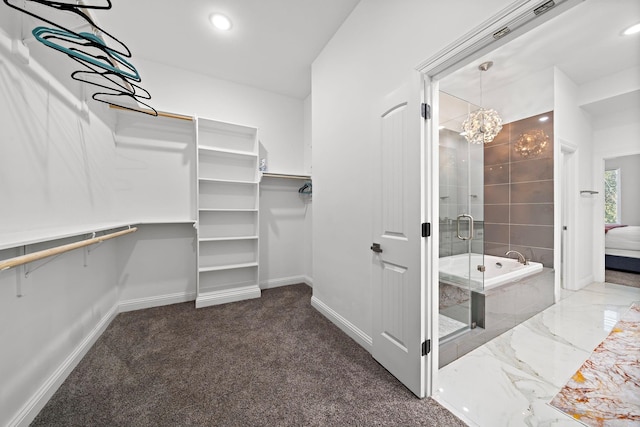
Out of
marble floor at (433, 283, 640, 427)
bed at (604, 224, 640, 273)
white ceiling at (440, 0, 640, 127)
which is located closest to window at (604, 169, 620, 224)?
bed at (604, 224, 640, 273)

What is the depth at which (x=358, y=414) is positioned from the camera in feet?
4.41

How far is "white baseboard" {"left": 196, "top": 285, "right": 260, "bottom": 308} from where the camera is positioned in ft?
9.32

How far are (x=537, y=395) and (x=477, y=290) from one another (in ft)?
2.76

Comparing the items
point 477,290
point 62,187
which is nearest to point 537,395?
point 477,290

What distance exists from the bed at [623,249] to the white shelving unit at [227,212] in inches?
259

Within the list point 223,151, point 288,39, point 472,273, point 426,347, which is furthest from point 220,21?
point 472,273

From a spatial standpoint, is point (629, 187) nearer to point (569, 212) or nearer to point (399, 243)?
point (569, 212)

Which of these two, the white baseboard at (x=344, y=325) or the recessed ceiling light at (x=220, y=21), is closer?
the white baseboard at (x=344, y=325)

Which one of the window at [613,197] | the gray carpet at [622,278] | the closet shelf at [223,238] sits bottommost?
the gray carpet at [622,278]

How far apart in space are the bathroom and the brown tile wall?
1 centimetres

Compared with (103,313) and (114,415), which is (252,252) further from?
(114,415)

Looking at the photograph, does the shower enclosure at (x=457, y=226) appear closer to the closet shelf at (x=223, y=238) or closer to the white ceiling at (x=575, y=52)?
the white ceiling at (x=575, y=52)

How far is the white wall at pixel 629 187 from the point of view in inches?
216

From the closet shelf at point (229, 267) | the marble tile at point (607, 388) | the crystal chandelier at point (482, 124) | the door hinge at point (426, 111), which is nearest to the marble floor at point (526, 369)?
the marble tile at point (607, 388)
